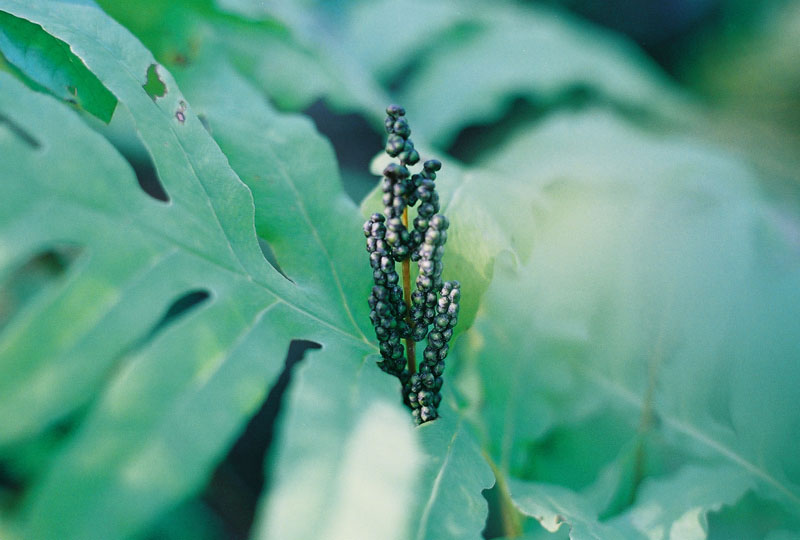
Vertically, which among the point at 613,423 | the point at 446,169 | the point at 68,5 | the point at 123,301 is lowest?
the point at 613,423

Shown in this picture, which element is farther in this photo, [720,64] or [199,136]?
[720,64]

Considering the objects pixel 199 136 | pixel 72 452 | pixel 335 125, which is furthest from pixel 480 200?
pixel 335 125

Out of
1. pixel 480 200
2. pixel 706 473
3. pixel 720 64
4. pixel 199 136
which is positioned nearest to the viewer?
pixel 199 136

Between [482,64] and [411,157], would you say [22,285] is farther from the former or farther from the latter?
[482,64]

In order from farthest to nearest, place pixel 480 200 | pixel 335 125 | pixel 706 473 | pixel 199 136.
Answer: pixel 335 125
pixel 706 473
pixel 480 200
pixel 199 136

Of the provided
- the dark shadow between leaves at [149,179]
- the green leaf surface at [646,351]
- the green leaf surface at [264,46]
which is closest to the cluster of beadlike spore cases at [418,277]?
the green leaf surface at [646,351]

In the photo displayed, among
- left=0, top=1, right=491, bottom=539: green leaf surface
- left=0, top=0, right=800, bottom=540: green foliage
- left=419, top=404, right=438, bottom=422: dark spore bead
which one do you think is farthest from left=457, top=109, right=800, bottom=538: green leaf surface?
left=0, top=1, right=491, bottom=539: green leaf surface

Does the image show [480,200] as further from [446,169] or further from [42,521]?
[42,521]

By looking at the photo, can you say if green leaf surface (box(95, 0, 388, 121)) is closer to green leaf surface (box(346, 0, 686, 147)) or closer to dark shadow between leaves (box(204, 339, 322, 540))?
green leaf surface (box(346, 0, 686, 147))

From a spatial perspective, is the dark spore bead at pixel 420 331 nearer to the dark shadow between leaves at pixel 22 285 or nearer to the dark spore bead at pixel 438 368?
the dark spore bead at pixel 438 368
